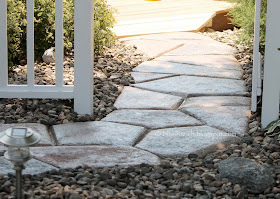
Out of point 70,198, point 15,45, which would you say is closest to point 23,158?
point 70,198

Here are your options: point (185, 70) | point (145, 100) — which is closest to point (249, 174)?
point (145, 100)

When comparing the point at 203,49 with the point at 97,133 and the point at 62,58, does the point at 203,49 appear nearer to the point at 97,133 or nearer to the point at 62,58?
the point at 62,58

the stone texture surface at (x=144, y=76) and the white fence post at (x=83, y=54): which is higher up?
the white fence post at (x=83, y=54)

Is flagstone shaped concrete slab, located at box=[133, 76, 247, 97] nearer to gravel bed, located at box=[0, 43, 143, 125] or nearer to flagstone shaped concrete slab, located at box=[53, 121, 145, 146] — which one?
gravel bed, located at box=[0, 43, 143, 125]

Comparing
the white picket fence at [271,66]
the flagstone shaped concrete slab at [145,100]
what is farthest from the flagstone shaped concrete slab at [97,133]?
the white picket fence at [271,66]

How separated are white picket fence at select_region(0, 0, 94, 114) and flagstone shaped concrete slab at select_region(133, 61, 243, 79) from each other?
1384mm

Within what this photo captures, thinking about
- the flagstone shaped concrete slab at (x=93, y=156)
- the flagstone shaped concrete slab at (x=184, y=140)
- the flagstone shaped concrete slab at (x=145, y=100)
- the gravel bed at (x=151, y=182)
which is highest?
the flagstone shaped concrete slab at (x=145, y=100)

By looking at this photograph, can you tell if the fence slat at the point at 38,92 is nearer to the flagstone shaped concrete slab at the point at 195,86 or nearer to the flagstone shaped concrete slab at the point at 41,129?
the flagstone shaped concrete slab at the point at 41,129

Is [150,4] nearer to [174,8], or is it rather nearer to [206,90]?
[174,8]

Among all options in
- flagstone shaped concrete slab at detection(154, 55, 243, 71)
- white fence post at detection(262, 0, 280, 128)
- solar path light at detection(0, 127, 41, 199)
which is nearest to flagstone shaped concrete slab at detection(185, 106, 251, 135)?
white fence post at detection(262, 0, 280, 128)

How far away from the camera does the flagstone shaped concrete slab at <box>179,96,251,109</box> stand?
147 inches

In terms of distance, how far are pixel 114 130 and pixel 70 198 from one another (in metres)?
1.05

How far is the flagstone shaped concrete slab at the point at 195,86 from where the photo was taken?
4.05m

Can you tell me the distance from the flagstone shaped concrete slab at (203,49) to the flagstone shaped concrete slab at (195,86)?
0.94 m
